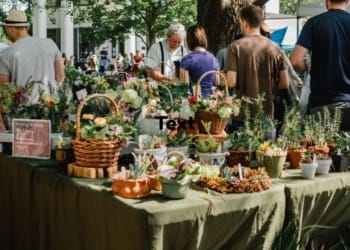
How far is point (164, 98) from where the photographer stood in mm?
3434

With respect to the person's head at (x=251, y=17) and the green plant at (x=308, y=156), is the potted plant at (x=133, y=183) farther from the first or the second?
the person's head at (x=251, y=17)

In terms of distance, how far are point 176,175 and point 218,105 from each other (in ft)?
2.30

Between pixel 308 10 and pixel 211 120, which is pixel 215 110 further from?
pixel 308 10

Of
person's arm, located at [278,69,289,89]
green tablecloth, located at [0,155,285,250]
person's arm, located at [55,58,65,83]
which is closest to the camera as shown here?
green tablecloth, located at [0,155,285,250]

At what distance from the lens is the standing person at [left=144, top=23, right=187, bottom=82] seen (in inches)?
202

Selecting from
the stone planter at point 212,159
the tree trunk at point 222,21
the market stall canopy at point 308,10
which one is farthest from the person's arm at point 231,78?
the market stall canopy at point 308,10

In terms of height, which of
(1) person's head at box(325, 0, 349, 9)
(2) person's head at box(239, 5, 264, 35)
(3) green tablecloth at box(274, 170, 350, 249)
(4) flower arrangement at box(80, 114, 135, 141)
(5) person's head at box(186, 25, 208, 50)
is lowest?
(3) green tablecloth at box(274, 170, 350, 249)

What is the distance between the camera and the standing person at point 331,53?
342 centimetres

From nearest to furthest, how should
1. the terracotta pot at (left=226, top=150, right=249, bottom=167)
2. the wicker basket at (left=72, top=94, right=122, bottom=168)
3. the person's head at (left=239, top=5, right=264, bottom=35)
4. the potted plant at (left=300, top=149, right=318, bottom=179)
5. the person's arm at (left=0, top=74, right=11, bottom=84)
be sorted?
1. the wicker basket at (left=72, top=94, right=122, bottom=168)
2. the potted plant at (left=300, top=149, right=318, bottom=179)
3. the terracotta pot at (left=226, top=150, right=249, bottom=167)
4. the person's head at (left=239, top=5, right=264, bottom=35)
5. the person's arm at (left=0, top=74, right=11, bottom=84)

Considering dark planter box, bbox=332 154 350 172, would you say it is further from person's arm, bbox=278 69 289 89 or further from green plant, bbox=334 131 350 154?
person's arm, bbox=278 69 289 89

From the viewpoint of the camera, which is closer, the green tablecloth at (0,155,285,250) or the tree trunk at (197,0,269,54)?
the green tablecloth at (0,155,285,250)

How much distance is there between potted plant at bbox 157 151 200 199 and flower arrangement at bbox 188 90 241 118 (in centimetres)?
49

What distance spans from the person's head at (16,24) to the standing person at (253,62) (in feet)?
5.20

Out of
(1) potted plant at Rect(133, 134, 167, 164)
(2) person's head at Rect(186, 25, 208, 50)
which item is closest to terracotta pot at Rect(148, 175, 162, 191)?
(1) potted plant at Rect(133, 134, 167, 164)
